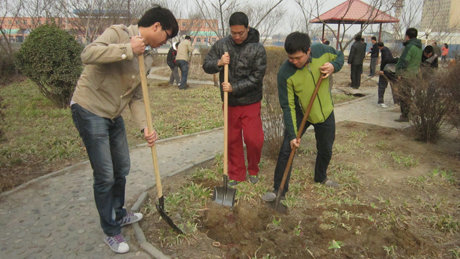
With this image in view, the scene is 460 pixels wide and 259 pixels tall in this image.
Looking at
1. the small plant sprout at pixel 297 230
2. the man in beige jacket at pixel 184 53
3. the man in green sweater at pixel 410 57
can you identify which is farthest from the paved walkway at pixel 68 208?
the man in beige jacket at pixel 184 53

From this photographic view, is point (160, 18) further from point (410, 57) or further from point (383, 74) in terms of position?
point (383, 74)

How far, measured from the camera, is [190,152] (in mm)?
5000

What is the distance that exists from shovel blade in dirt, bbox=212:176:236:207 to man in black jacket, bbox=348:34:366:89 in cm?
894

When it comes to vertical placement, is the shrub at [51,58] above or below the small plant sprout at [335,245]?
above

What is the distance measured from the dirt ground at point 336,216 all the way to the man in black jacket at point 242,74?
607mm

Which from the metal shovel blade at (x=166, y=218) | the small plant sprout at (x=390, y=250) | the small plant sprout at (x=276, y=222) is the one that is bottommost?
the small plant sprout at (x=390, y=250)

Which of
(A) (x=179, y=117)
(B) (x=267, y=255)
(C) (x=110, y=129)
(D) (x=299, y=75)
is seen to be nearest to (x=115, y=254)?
(C) (x=110, y=129)

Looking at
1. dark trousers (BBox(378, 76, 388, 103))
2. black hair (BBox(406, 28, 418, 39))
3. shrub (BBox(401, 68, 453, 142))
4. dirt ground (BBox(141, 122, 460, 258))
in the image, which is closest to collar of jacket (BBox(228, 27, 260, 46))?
dirt ground (BBox(141, 122, 460, 258))

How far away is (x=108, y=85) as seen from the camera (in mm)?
2311

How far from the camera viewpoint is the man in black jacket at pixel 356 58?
35.4ft

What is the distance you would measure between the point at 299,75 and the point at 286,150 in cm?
74

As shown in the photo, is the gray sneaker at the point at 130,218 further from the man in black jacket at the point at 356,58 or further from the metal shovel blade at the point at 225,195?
the man in black jacket at the point at 356,58

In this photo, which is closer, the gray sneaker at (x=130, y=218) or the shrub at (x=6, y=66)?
the gray sneaker at (x=130, y=218)

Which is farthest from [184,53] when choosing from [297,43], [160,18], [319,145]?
[160,18]
